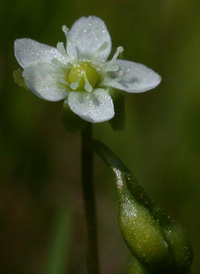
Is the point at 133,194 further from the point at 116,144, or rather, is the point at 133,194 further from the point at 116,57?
the point at 116,144

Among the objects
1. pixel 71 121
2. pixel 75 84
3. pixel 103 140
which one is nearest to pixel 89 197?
pixel 71 121

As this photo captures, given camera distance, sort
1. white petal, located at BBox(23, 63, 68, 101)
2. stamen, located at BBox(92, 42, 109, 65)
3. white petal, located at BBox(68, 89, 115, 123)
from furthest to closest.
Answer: stamen, located at BBox(92, 42, 109, 65) → white petal, located at BBox(23, 63, 68, 101) → white petal, located at BBox(68, 89, 115, 123)

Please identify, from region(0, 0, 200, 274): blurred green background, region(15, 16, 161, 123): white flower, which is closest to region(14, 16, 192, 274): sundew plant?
region(15, 16, 161, 123): white flower

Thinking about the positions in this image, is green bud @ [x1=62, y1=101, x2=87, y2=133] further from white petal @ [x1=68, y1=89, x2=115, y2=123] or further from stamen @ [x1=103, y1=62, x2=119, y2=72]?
stamen @ [x1=103, y1=62, x2=119, y2=72]

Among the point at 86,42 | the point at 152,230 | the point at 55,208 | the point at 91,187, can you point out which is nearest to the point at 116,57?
the point at 86,42

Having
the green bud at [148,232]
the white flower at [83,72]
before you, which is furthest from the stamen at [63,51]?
the green bud at [148,232]
